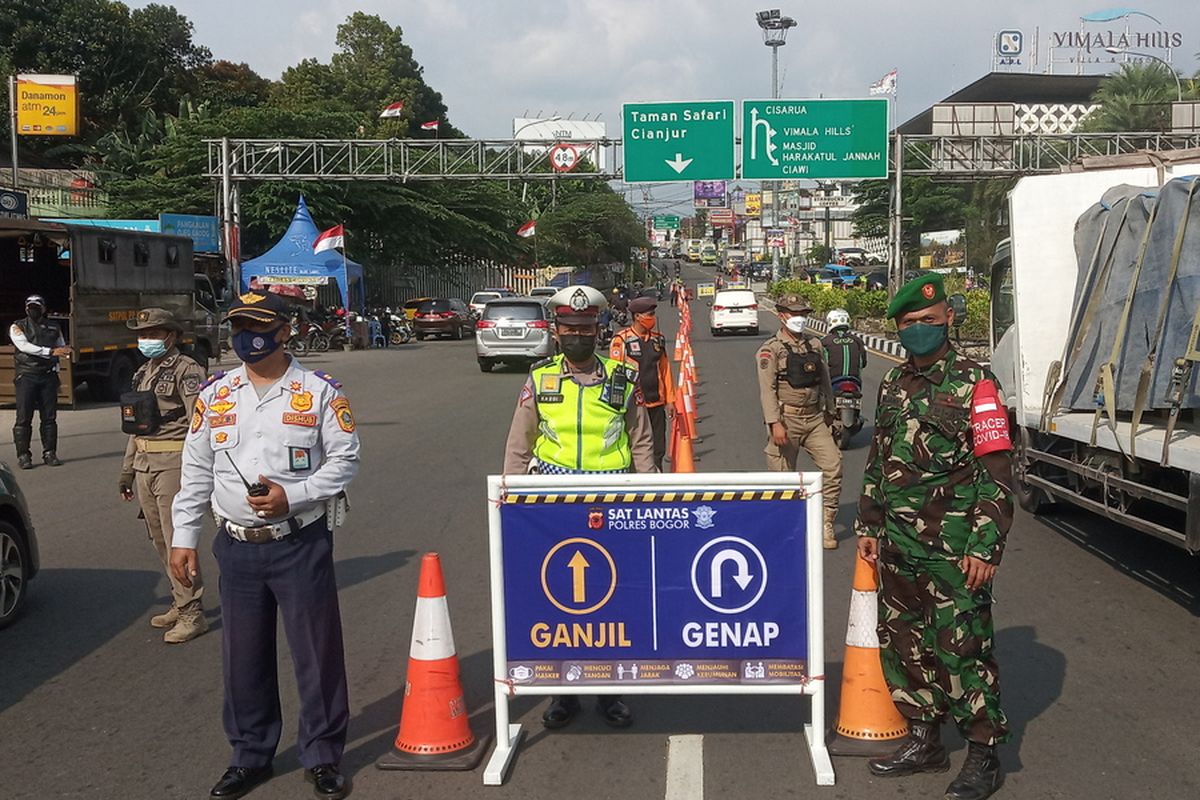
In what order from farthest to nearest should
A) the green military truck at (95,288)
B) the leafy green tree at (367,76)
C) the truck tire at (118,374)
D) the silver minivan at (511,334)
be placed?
the leafy green tree at (367,76), the silver minivan at (511,334), the truck tire at (118,374), the green military truck at (95,288)

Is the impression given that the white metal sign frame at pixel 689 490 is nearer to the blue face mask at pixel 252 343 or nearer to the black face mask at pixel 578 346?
the black face mask at pixel 578 346

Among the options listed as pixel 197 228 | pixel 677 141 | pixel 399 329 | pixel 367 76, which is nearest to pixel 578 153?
pixel 677 141

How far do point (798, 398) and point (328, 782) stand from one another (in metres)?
4.78

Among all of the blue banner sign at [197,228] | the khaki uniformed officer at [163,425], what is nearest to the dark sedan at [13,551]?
the khaki uniformed officer at [163,425]

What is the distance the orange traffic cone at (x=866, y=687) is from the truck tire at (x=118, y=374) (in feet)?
54.5

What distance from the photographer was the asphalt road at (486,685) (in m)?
4.35

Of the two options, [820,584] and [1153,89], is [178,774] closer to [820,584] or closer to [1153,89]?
[820,584]

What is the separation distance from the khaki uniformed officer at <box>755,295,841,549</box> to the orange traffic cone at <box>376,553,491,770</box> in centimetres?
391

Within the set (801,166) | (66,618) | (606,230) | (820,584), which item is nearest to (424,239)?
(801,166)

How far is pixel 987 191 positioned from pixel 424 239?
24.7m

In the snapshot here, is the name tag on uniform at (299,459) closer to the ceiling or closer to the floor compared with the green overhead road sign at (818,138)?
closer to the floor

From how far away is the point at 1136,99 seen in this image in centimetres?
4084

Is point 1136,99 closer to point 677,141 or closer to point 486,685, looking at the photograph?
point 677,141

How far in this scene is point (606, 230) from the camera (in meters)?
73.1
